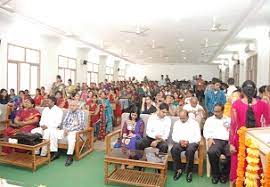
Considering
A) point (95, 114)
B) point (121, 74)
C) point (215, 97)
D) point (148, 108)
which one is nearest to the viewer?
point (148, 108)

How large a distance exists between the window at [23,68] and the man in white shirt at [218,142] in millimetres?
6742

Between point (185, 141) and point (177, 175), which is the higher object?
point (185, 141)

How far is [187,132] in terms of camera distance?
4367 mm

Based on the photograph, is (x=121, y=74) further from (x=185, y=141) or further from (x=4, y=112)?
(x=185, y=141)

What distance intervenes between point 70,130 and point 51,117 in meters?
0.41

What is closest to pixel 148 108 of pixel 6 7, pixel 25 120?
pixel 25 120

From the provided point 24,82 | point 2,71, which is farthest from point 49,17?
point 24,82

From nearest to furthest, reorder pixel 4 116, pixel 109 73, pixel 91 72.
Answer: pixel 4 116 < pixel 91 72 < pixel 109 73

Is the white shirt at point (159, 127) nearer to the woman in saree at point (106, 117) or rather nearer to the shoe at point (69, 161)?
the shoe at point (69, 161)

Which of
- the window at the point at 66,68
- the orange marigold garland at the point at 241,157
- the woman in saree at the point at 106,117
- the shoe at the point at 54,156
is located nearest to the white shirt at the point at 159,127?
the shoe at the point at 54,156

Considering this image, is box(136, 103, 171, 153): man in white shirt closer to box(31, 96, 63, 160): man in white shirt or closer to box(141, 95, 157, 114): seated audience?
box(141, 95, 157, 114): seated audience

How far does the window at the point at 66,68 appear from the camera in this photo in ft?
41.5

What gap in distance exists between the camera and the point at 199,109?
5.84 meters

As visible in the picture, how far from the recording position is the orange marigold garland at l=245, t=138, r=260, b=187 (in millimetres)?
2613
